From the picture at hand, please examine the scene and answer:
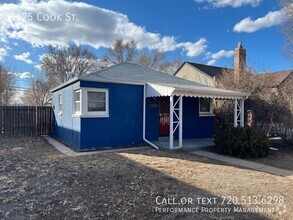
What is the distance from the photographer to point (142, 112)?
10234 mm

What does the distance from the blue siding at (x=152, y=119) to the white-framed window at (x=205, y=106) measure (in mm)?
2830

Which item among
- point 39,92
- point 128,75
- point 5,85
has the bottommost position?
point 128,75

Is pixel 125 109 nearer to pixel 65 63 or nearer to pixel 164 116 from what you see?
pixel 164 116

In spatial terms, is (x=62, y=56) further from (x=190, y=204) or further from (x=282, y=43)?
(x=190, y=204)

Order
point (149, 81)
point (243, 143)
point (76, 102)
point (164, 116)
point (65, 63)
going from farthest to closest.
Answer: point (65, 63)
point (164, 116)
point (149, 81)
point (76, 102)
point (243, 143)

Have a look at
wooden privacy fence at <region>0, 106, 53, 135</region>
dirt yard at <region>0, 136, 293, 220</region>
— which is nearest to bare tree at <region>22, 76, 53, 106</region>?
wooden privacy fence at <region>0, 106, 53, 135</region>

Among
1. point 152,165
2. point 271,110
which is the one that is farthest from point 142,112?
point 271,110

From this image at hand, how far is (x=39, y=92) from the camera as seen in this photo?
28.8 m

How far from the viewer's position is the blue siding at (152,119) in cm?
1040

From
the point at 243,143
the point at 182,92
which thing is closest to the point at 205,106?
the point at 182,92

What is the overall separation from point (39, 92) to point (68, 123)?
20687 mm

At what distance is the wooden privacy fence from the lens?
13680mm

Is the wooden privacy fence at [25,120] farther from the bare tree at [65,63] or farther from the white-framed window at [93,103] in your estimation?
the bare tree at [65,63]

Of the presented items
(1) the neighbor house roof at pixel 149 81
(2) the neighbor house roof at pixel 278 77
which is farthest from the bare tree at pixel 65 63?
(2) the neighbor house roof at pixel 278 77
